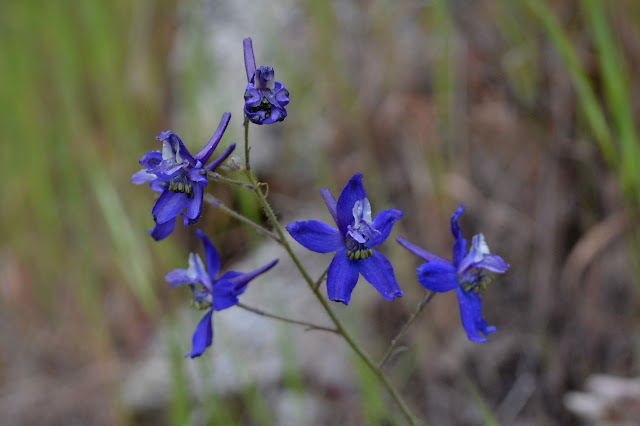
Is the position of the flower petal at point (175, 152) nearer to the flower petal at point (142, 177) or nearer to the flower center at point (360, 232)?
the flower petal at point (142, 177)

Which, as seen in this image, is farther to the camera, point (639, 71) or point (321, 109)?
point (321, 109)

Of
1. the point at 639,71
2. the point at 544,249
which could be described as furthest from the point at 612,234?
the point at 639,71

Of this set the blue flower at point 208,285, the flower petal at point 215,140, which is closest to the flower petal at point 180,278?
the blue flower at point 208,285

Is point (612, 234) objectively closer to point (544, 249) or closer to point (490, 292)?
point (544, 249)

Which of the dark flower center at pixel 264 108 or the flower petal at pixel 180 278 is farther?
the flower petal at pixel 180 278

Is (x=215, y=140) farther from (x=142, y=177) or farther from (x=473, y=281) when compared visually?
(x=473, y=281)

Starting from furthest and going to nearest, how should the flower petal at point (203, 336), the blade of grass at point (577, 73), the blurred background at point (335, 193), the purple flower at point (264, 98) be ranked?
the blurred background at point (335, 193)
the blade of grass at point (577, 73)
the flower petal at point (203, 336)
the purple flower at point (264, 98)
